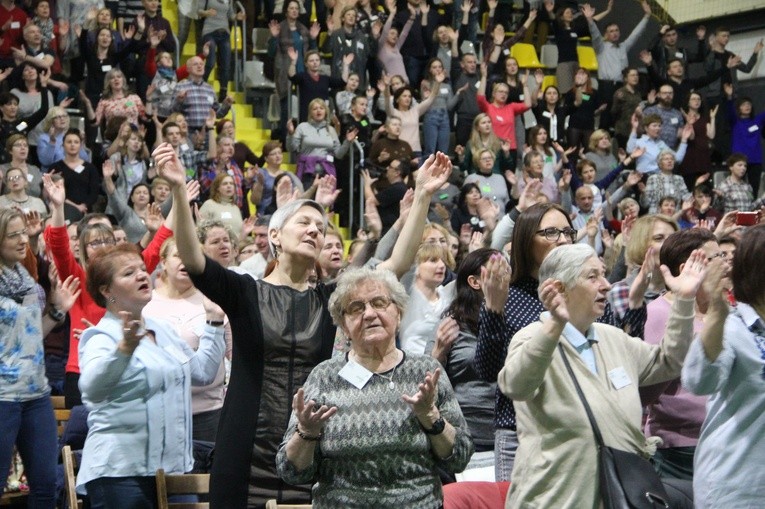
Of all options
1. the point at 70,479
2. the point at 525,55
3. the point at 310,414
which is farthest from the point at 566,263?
the point at 525,55

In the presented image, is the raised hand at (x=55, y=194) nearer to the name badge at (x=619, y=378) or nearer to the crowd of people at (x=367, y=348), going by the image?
the crowd of people at (x=367, y=348)

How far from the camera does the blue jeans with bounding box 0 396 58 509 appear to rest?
4855 mm

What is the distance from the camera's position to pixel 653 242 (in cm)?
537

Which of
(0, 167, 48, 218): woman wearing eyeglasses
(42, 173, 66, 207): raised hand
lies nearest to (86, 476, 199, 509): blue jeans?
(42, 173, 66, 207): raised hand

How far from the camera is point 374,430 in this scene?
329 centimetres

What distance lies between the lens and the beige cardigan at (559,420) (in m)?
3.25

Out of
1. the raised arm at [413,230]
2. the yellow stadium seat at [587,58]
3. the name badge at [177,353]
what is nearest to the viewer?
the raised arm at [413,230]

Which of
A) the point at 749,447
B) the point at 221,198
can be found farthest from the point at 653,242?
the point at 221,198

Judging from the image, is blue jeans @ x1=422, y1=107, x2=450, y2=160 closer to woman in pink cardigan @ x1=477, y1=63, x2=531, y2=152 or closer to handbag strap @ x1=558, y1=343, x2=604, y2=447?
woman in pink cardigan @ x1=477, y1=63, x2=531, y2=152

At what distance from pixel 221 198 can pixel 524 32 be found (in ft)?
23.1

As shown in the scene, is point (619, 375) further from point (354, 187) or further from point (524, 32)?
point (524, 32)

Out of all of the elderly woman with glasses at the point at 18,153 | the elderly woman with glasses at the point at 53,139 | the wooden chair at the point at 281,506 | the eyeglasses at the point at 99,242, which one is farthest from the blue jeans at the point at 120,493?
the elderly woman with glasses at the point at 53,139

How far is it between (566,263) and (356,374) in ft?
2.26

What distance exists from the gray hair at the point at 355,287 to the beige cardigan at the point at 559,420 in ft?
1.17
